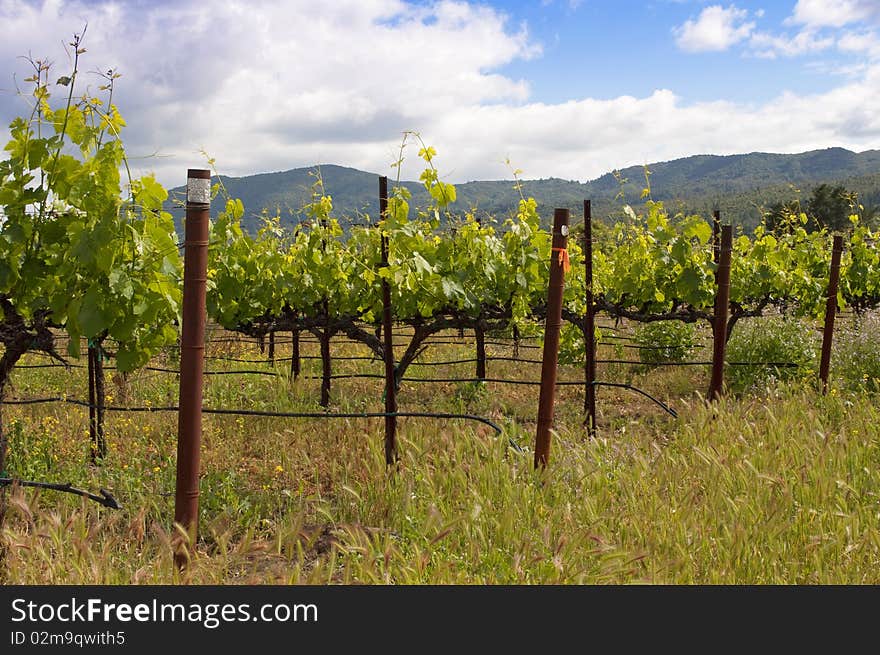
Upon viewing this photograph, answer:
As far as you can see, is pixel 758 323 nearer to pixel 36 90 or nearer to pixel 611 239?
pixel 611 239

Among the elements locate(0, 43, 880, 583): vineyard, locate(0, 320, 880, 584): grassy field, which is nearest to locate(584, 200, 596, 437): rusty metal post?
locate(0, 43, 880, 583): vineyard

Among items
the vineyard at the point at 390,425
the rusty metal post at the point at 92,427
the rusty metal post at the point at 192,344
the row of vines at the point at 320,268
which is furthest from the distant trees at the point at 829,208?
the rusty metal post at the point at 192,344

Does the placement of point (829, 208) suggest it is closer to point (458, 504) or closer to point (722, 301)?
point (722, 301)

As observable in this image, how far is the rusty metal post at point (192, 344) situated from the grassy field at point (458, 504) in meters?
0.18

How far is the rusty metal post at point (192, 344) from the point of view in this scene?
10.1 feet

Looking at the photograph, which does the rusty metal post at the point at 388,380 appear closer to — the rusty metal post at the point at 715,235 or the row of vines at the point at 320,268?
the row of vines at the point at 320,268

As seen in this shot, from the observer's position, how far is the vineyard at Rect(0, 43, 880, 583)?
120 inches

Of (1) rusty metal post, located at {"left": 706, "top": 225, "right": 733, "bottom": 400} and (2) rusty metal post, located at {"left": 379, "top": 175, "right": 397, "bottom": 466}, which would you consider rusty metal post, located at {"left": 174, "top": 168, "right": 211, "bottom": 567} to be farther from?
(1) rusty metal post, located at {"left": 706, "top": 225, "right": 733, "bottom": 400}

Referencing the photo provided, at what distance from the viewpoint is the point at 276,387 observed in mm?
8406

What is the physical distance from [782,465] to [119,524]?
12.5 feet

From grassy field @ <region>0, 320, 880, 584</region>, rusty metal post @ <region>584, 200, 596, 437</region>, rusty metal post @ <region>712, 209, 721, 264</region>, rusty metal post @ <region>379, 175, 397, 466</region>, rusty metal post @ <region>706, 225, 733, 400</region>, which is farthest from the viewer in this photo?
rusty metal post @ <region>712, 209, 721, 264</region>

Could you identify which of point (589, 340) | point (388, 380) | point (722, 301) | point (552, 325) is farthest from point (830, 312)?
point (388, 380)

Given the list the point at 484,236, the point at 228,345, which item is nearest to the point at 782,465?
the point at 484,236

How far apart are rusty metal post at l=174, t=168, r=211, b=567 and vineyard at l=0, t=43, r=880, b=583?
0.09 ft
